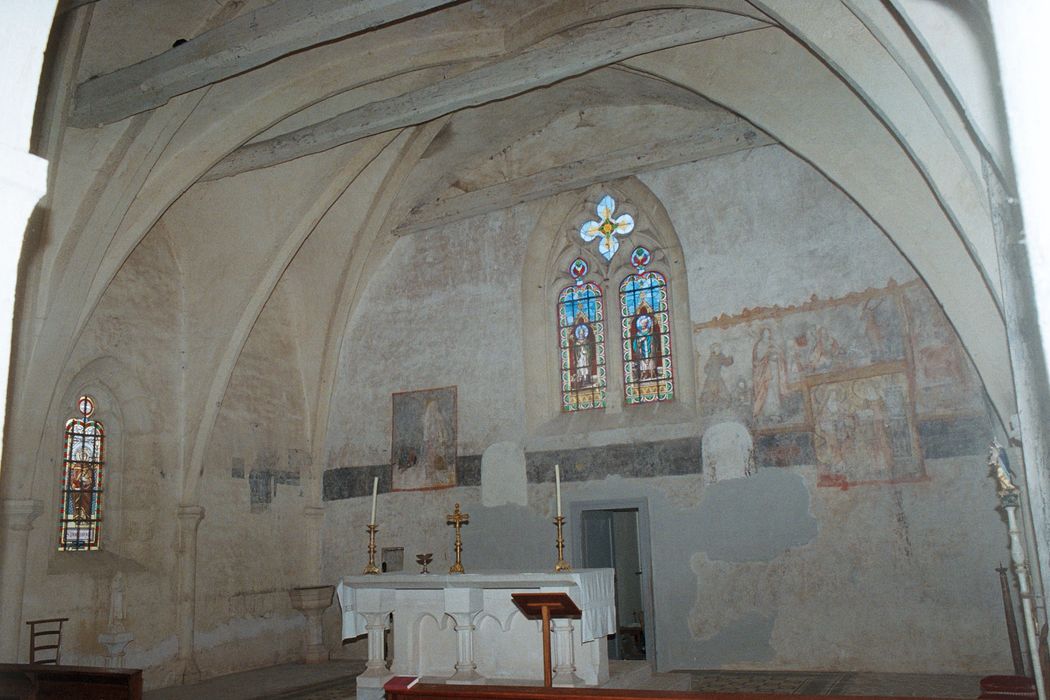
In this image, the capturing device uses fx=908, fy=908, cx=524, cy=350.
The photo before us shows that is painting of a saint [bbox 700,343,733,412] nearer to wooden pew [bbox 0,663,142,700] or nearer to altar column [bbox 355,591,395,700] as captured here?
altar column [bbox 355,591,395,700]

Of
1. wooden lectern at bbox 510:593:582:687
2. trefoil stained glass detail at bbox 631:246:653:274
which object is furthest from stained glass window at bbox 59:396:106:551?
trefoil stained glass detail at bbox 631:246:653:274

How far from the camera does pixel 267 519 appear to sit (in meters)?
12.6

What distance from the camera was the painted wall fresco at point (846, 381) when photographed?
9758mm

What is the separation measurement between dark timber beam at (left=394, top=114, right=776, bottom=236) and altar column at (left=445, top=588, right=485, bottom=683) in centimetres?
621

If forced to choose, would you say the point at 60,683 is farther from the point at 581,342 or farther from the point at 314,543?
the point at 581,342

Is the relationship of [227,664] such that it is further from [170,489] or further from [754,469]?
[754,469]

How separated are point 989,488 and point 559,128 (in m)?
7.27

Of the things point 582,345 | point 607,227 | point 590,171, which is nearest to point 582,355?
point 582,345

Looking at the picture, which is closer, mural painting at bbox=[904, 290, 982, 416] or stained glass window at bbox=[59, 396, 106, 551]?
mural painting at bbox=[904, 290, 982, 416]

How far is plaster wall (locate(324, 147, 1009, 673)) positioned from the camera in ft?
31.2

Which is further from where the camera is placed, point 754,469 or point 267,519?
point 267,519

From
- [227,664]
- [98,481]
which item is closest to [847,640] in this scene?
[227,664]

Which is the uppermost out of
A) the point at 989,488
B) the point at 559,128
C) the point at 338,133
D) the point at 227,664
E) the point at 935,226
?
the point at 559,128

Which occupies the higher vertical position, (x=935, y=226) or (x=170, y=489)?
(x=935, y=226)
